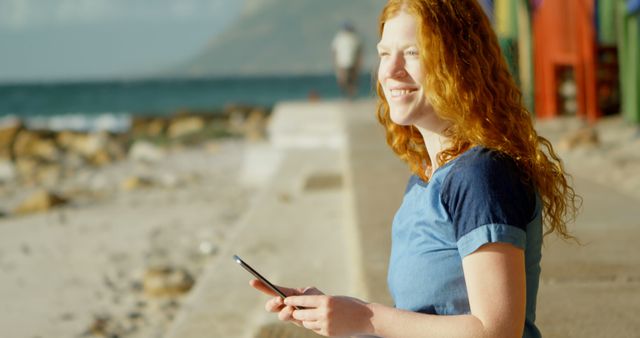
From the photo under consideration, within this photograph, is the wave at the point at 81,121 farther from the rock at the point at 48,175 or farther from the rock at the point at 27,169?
the rock at the point at 48,175

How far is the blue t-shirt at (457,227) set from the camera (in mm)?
1772

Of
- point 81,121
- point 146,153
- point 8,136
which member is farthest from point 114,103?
point 146,153

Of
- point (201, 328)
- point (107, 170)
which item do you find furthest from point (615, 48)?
point (107, 170)

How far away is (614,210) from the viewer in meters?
5.46

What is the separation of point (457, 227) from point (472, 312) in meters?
0.17

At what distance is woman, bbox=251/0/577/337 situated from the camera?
178 cm

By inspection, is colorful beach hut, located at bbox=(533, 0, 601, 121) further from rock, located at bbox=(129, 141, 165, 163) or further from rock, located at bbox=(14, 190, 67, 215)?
rock, located at bbox=(129, 141, 165, 163)

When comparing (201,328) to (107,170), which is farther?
(107,170)

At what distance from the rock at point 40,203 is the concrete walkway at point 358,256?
12.5 feet

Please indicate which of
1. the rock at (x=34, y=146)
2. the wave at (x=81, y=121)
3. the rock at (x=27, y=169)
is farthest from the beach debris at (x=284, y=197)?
the wave at (x=81, y=121)

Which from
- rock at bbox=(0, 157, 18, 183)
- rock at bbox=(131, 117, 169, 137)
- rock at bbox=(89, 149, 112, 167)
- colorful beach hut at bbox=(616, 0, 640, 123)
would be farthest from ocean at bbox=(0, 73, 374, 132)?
colorful beach hut at bbox=(616, 0, 640, 123)

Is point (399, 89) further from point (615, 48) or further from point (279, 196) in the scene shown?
point (615, 48)

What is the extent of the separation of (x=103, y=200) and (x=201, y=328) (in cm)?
856

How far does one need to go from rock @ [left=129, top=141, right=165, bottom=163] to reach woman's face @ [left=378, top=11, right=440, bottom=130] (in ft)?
55.1
